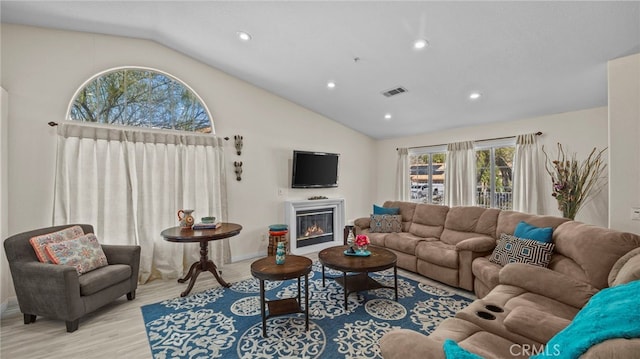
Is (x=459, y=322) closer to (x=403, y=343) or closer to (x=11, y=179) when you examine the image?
(x=403, y=343)

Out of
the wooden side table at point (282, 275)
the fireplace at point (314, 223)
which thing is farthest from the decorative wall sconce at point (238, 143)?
the wooden side table at point (282, 275)

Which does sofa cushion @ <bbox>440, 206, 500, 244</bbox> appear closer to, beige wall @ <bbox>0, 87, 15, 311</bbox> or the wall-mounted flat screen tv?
the wall-mounted flat screen tv

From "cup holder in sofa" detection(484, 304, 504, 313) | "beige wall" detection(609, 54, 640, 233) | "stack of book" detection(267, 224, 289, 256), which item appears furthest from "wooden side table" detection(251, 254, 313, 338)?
"beige wall" detection(609, 54, 640, 233)

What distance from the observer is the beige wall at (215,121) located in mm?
2918

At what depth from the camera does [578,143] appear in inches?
143

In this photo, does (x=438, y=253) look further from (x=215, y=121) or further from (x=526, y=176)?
(x=215, y=121)

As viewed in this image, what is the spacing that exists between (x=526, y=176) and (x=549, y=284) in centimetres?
258

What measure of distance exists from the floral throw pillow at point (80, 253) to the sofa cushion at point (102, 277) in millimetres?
81

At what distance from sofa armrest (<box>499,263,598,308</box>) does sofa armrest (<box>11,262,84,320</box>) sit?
12.9ft

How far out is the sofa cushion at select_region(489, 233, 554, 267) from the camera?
2572 millimetres

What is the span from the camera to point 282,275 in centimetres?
233

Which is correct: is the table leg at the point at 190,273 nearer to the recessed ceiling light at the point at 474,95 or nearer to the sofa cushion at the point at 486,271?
the sofa cushion at the point at 486,271

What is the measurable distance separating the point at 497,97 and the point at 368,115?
83.3 inches

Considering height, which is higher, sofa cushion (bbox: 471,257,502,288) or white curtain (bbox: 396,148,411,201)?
white curtain (bbox: 396,148,411,201)
